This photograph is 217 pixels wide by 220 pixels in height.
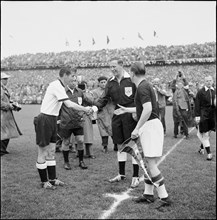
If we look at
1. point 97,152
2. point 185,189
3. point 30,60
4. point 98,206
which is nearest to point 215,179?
point 185,189

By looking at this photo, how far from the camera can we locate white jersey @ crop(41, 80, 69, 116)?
302 cm

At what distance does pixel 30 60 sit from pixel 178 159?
46940 mm

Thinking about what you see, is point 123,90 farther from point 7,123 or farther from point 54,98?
point 7,123

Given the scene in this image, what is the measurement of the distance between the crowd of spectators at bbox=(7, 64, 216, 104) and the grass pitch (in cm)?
2515

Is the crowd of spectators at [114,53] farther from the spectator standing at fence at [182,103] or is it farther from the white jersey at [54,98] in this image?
the white jersey at [54,98]

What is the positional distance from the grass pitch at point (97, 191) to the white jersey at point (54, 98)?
7.74 ft

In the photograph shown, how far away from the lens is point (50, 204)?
18.3 ft

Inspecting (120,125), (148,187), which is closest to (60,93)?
(120,125)

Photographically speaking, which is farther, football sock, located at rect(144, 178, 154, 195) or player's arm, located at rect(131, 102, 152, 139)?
football sock, located at rect(144, 178, 154, 195)

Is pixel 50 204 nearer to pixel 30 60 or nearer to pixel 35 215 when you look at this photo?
pixel 35 215

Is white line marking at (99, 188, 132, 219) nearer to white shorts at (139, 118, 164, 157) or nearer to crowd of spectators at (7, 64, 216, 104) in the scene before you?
white shorts at (139, 118, 164, 157)

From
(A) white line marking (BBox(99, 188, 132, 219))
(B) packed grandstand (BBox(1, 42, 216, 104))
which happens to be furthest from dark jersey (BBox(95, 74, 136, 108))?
(B) packed grandstand (BBox(1, 42, 216, 104))

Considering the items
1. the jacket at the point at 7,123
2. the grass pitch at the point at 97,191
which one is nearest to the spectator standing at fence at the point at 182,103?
the grass pitch at the point at 97,191

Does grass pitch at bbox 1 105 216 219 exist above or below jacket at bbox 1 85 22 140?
below
